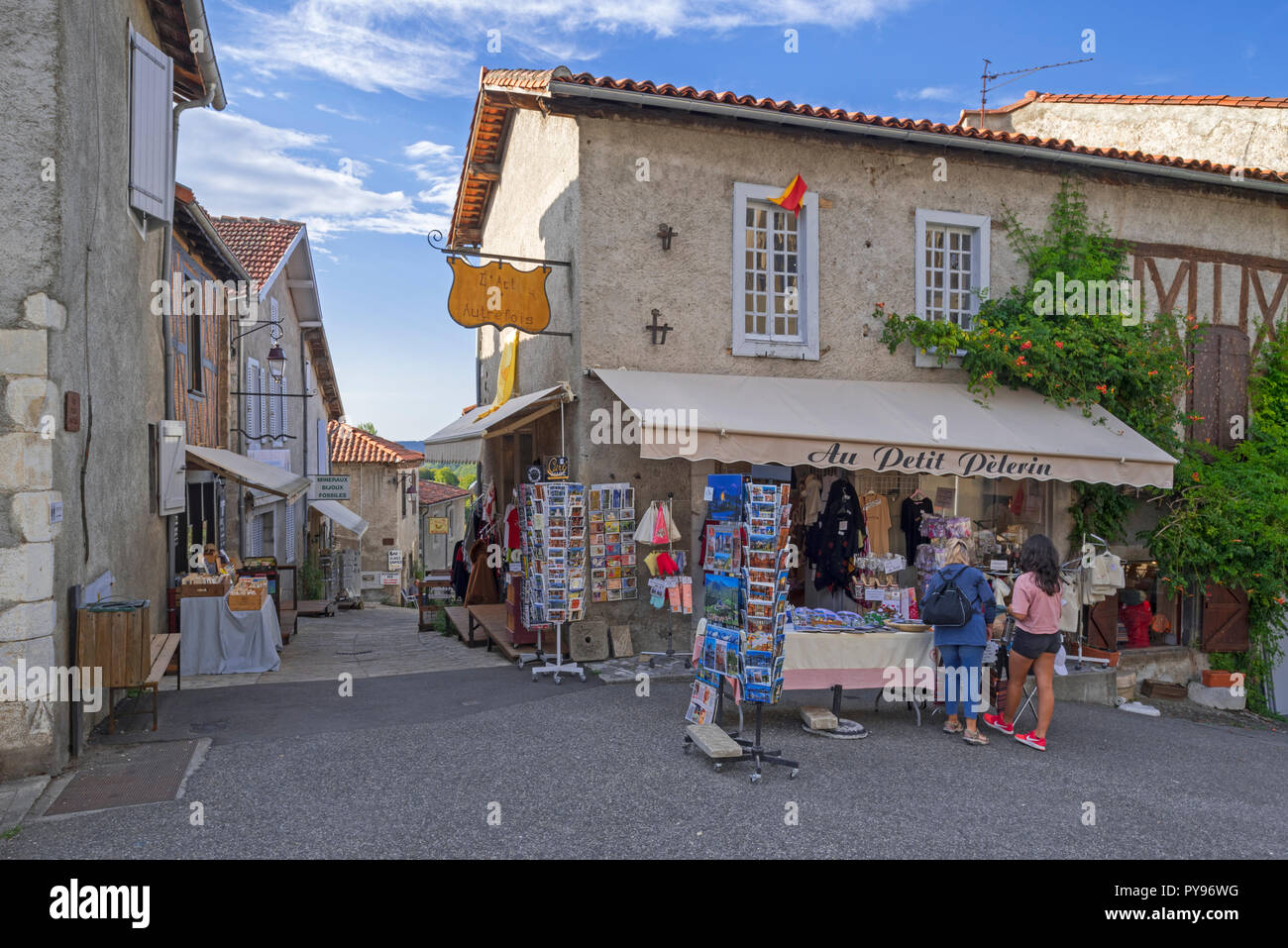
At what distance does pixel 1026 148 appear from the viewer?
10492 mm

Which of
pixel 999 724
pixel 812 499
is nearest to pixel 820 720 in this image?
pixel 999 724

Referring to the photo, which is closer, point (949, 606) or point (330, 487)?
point (949, 606)

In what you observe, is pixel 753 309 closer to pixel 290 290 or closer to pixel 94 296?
pixel 94 296

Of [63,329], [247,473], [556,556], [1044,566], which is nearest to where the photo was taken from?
[63,329]

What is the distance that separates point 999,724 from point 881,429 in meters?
3.02

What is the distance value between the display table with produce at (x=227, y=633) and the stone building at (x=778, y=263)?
3.18 m

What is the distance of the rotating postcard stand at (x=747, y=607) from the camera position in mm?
6234

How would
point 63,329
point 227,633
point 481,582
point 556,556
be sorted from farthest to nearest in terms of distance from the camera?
point 481,582 → point 227,633 → point 556,556 → point 63,329

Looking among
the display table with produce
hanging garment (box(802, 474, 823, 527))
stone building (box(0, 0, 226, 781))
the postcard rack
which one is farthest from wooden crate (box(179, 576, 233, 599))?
hanging garment (box(802, 474, 823, 527))

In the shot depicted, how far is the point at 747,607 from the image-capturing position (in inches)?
248

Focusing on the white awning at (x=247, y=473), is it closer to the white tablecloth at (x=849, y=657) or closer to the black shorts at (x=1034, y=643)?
the white tablecloth at (x=849, y=657)

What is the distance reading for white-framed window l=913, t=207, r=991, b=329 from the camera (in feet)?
34.7

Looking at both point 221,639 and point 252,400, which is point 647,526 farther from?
point 252,400

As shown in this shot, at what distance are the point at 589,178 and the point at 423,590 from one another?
7.76 meters
